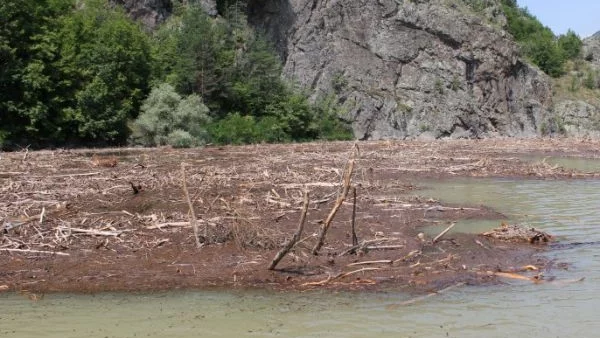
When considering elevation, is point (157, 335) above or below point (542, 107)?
below

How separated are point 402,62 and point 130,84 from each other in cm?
3192

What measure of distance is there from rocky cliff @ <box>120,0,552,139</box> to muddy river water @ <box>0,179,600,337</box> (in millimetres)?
51509

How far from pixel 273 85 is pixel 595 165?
29676 mm

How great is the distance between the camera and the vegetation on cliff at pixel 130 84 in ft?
126

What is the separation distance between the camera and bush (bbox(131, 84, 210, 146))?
133 feet

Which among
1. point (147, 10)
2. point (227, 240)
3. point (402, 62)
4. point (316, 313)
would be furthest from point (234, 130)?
point (316, 313)

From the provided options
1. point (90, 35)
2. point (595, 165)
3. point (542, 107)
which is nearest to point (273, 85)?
point (90, 35)

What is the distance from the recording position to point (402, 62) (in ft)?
217

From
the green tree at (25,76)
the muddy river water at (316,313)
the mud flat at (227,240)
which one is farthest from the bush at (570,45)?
the muddy river water at (316,313)

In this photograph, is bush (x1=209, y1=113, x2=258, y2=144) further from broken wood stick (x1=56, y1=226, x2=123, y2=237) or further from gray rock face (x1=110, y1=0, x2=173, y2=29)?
broken wood stick (x1=56, y1=226, x2=123, y2=237)

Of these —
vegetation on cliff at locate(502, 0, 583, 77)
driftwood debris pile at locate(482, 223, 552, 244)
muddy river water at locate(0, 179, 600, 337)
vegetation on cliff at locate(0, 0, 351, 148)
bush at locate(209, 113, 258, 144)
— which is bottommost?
muddy river water at locate(0, 179, 600, 337)

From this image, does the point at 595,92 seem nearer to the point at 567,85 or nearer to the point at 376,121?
the point at 567,85

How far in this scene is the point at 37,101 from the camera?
38250mm

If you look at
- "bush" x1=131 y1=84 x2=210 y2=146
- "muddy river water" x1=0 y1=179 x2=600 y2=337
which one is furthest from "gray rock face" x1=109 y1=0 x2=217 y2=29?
"muddy river water" x1=0 y1=179 x2=600 y2=337
